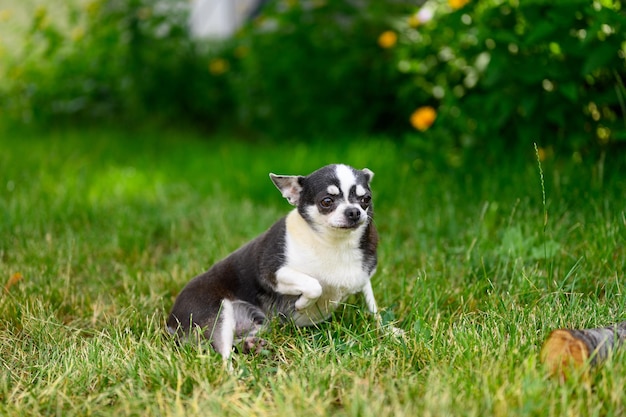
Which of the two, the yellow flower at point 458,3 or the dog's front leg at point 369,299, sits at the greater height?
the yellow flower at point 458,3

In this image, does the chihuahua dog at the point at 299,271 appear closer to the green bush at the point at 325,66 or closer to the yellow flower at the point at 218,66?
the green bush at the point at 325,66

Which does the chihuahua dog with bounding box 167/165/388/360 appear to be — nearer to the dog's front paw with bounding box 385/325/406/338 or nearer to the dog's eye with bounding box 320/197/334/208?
the dog's eye with bounding box 320/197/334/208

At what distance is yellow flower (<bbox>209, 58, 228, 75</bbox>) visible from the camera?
792 centimetres

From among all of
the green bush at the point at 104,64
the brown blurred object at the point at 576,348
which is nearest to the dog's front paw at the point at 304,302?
the brown blurred object at the point at 576,348

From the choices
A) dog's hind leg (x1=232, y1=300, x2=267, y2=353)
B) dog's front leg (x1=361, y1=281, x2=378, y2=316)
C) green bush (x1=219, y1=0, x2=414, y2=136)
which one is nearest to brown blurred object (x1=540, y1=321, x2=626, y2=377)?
dog's front leg (x1=361, y1=281, x2=378, y2=316)

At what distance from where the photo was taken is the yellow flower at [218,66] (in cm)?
792

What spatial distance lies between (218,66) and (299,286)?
5671 millimetres

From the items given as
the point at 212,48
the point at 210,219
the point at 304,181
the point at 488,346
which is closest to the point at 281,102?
the point at 212,48

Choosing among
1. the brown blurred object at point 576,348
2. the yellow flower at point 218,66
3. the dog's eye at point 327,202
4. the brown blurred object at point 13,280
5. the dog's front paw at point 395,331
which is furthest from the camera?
the yellow flower at point 218,66

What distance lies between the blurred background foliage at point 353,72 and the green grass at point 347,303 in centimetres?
35

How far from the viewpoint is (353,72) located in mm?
6582

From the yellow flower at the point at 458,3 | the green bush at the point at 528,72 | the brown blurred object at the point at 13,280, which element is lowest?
the brown blurred object at the point at 13,280

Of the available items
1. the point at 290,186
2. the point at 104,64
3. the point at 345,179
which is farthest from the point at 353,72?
the point at 345,179

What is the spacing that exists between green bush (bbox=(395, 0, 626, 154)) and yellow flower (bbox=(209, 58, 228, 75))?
11.5 ft
